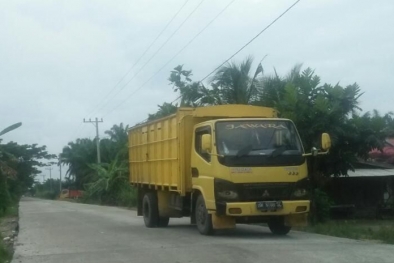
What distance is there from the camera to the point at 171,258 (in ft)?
41.1

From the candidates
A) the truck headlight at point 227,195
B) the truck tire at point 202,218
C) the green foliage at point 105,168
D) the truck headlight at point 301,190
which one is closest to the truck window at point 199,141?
the truck headlight at point 227,195

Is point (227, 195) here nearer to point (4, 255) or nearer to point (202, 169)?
point (202, 169)

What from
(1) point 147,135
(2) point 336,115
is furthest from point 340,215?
(1) point 147,135

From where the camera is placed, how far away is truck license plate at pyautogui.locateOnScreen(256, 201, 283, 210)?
15539 mm

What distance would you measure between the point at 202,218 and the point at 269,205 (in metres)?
1.86

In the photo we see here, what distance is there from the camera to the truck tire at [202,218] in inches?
641

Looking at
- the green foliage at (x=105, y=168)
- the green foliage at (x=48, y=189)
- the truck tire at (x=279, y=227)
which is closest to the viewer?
the truck tire at (x=279, y=227)

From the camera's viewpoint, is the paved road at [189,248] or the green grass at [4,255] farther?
the green grass at [4,255]

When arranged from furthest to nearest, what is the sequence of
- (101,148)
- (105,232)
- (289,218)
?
1. (101,148)
2. (105,232)
3. (289,218)

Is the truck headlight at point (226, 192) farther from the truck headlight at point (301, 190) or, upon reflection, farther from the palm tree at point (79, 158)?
the palm tree at point (79, 158)

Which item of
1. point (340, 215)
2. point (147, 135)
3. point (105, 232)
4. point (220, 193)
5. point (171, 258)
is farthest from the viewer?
point (340, 215)

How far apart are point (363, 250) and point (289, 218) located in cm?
353

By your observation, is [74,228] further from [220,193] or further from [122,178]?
[122,178]

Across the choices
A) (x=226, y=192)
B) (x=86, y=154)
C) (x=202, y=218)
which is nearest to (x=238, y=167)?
(x=226, y=192)
